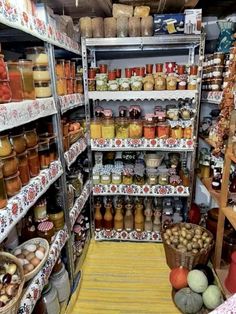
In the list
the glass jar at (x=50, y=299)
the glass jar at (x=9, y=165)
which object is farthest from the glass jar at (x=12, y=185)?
the glass jar at (x=50, y=299)

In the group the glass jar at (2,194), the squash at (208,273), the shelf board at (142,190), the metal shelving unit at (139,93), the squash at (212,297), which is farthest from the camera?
the shelf board at (142,190)

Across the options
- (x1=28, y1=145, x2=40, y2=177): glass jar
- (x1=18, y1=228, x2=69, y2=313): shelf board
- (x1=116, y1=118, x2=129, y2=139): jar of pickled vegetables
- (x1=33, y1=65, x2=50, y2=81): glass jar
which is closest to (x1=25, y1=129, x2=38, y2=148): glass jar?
(x1=28, y1=145, x2=40, y2=177): glass jar

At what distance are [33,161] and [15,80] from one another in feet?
1.33

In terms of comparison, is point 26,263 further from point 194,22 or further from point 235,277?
point 194,22

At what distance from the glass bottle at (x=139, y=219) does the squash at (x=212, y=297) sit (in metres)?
0.85

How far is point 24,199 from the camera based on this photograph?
3.75 ft

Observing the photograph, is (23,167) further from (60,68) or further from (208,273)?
(208,273)

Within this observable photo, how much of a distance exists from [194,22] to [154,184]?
1.28 metres

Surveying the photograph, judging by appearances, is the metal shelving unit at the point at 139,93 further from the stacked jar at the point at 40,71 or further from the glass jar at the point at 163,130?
the stacked jar at the point at 40,71

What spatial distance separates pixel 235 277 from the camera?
156cm

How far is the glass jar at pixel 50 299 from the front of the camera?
1465 millimetres

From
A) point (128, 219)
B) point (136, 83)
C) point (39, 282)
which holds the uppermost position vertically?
point (136, 83)

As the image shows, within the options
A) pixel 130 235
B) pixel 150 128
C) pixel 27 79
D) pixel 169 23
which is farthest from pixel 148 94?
pixel 130 235

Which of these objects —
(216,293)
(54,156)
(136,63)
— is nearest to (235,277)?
(216,293)
